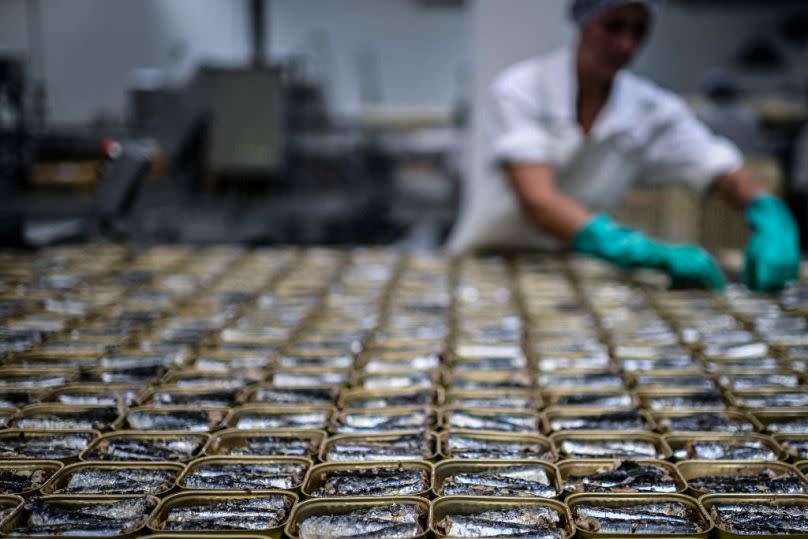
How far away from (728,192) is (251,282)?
6.23 ft

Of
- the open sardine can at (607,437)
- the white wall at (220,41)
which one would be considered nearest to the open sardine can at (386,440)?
the open sardine can at (607,437)

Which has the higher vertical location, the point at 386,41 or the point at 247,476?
the point at 386,41

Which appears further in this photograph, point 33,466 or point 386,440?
point 386,440

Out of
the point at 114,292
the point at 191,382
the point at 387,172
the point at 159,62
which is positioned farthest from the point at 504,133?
the point at 159,62

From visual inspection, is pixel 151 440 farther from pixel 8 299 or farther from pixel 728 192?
pixel 728 192

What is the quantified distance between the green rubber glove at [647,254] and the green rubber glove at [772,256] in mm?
107

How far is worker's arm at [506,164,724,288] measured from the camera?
8.21 ft

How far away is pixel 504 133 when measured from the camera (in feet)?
10.0

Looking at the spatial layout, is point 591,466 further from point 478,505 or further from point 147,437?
point 147,437

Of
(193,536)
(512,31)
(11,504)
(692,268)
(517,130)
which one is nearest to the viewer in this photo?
(193,536)

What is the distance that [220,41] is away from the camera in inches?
612

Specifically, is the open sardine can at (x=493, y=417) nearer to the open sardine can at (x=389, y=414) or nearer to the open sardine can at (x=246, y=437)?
the open sardine can at (x=389, y=414)

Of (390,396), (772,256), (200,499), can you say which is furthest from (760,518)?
(772,256)

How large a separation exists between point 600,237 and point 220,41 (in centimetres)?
1431
